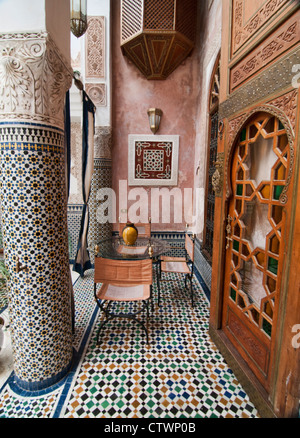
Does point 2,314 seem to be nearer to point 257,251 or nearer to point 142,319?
point 142,319

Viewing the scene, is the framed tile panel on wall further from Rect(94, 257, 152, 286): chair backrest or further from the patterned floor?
the patterned floor

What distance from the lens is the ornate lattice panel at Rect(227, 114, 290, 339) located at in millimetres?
1287

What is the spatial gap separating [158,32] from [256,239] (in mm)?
3205

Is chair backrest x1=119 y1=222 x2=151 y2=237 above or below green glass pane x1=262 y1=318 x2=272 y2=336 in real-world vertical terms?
above

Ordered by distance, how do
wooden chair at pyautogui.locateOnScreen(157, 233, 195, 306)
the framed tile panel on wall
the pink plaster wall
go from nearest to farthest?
wooden chair at pyautogui.locateOnScreen(157, 233, 195, 306) < the pink plaster wall < the framed tile panel on wall

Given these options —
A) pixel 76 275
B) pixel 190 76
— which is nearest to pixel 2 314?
pixel 76 275

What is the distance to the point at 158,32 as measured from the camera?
3102 millimetres

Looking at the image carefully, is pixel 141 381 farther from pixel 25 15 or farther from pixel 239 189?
pixel 25 15

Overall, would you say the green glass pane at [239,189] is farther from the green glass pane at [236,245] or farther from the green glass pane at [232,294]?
the green glass pane at [232,294]

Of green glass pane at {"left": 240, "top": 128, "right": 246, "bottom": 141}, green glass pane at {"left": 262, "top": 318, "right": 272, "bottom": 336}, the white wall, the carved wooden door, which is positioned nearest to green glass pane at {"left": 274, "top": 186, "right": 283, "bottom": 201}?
the carved wooden door

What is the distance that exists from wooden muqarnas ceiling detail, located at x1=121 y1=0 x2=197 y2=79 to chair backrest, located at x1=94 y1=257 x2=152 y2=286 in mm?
3191

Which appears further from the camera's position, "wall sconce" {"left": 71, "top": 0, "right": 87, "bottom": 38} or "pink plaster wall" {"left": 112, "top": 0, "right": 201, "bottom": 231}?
"pink plaster wall" {"left": 112, "top": 0, "right": 201, "bottom": 231}

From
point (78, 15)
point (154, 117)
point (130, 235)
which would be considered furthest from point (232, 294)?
point (154, 117)

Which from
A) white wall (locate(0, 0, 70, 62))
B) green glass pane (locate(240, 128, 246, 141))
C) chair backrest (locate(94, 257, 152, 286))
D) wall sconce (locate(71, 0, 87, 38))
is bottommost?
chair backrest (locate(94, 257, 152, 286))
